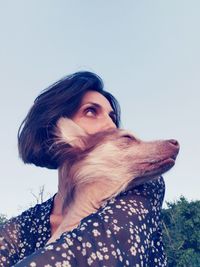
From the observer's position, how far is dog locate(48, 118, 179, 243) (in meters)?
2.01

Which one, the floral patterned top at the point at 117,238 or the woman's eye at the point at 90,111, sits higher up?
the woman's eye at the point at 90,111

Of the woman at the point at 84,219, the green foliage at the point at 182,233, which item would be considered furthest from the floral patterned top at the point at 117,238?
the green foliage at the point at 182,233

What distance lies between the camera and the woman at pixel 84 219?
1.54m

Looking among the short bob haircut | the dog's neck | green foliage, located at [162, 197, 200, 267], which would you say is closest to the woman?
the short bob haircut

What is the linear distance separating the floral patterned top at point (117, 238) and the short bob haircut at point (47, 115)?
0.60 metres

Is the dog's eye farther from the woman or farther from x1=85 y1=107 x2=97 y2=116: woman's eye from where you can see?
x1=85 y1=107 x2=97 y2=116: woman's eye

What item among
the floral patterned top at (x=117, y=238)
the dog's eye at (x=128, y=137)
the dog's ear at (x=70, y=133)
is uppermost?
the dog's ear at (x=70, y=133)

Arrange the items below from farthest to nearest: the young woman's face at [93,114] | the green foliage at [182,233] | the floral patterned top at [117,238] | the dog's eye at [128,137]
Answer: the green foliage at [182,233] → the young woman's face at [93,114] → the dog's eye at [128,137] → the floral patterned top at [117,238]

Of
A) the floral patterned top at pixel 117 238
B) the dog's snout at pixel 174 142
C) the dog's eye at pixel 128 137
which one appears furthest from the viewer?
the dog's eye at pixel 128 137

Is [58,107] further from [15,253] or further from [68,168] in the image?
[15,253]

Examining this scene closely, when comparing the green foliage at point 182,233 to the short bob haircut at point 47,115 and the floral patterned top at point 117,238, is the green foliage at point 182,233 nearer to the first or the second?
the short bob haircut at point 47,115

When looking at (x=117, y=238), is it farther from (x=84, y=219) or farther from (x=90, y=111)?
(x=90, y=111)

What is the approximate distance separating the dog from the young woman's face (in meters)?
0.12

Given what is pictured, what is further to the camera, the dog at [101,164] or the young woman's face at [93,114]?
the young woman's face at [93,114]
